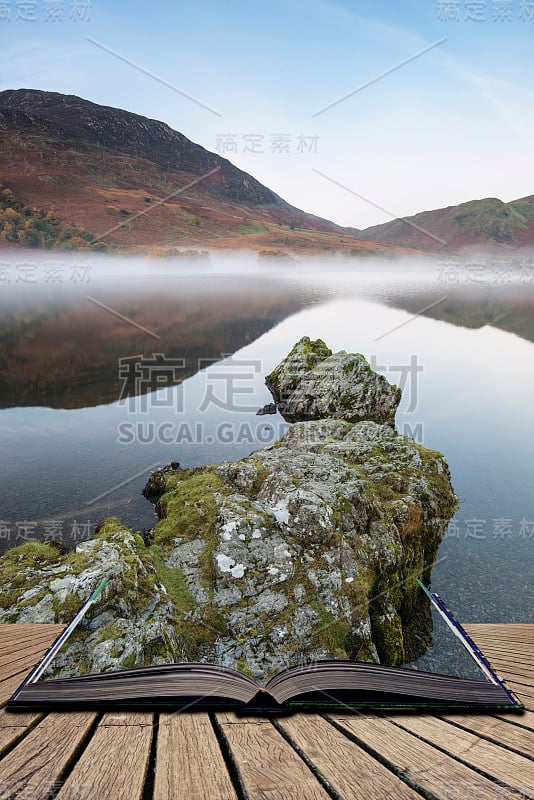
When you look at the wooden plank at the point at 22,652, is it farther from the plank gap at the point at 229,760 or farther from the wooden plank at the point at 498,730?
the wooden plank at the point at 498,730

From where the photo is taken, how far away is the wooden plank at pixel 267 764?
2.32 metres

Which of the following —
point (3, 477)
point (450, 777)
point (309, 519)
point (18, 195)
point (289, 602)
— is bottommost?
point (3, 477)

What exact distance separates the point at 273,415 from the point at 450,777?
2740cm

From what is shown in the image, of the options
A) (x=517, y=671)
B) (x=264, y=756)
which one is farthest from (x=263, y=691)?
(x=517, y=671)

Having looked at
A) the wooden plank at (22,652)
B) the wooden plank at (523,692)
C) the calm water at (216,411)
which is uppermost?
the wooden plank at (523,692)

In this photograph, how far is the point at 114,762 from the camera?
2.62m

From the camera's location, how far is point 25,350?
151 ft

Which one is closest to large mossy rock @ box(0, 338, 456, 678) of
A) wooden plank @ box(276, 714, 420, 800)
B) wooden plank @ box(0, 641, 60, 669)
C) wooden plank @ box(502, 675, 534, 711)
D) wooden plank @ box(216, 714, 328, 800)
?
wooden plank @ box(0, 641, 60, 669)

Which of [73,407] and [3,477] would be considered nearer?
[3,477]

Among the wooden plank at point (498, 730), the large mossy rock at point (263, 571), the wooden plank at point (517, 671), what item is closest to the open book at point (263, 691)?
the wooden plank at point (498, 730)

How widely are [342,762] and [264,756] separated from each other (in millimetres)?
518

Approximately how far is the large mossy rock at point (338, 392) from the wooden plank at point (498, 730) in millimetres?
23619

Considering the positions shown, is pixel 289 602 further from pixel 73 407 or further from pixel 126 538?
pixel 73 407

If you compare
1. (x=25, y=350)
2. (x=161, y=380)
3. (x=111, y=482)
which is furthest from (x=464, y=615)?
(x=25, y=350)
